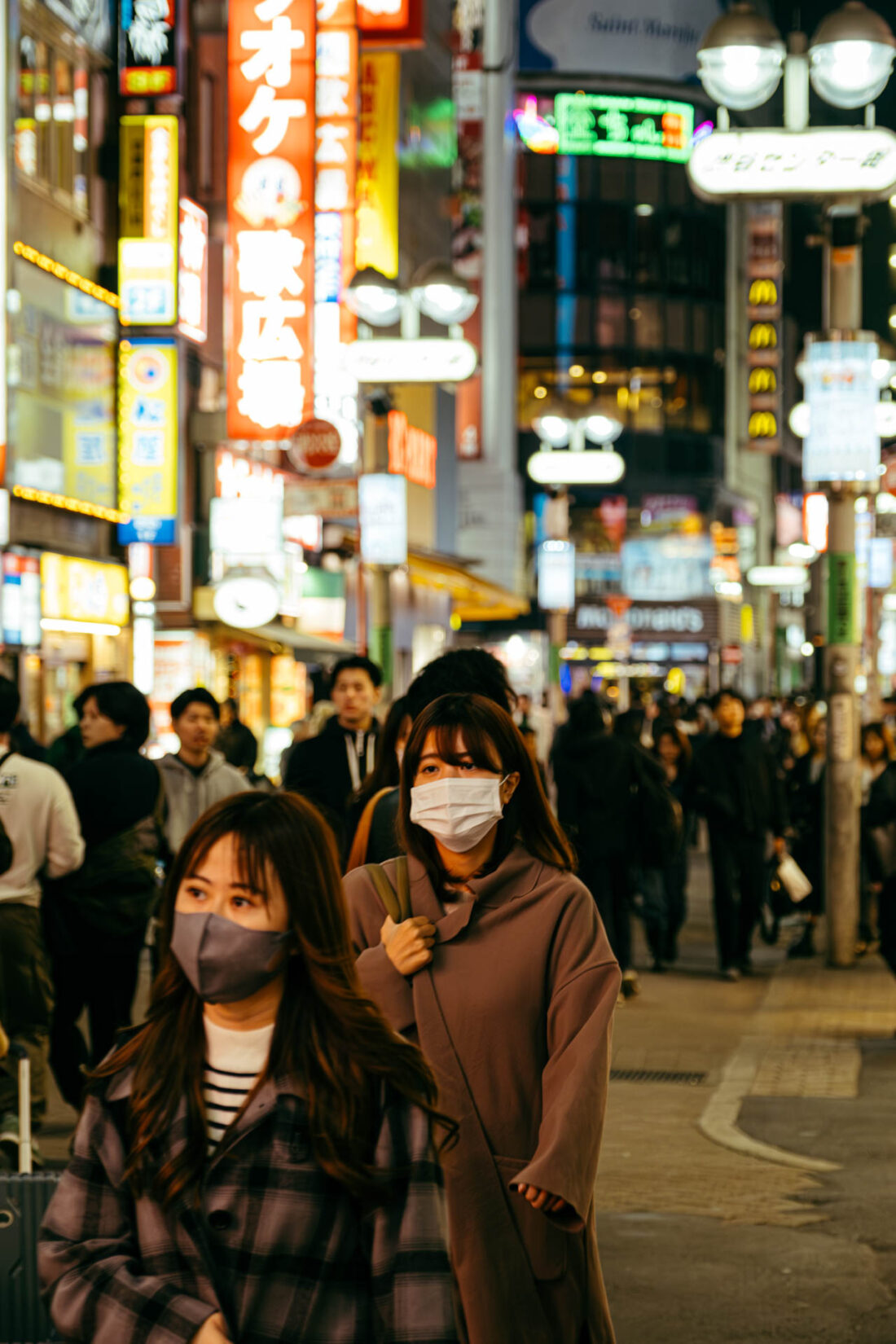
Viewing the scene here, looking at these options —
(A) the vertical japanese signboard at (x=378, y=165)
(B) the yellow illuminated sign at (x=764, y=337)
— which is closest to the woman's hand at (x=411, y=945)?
(A) the vertical japanese signboard at (x=378, y=165)

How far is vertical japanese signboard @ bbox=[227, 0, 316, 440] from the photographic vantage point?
2125 centimetres

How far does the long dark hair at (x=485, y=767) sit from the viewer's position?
4309mm

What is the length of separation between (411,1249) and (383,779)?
3.73 meters

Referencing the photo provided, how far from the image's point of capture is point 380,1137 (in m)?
2.81

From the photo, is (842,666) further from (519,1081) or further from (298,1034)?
(298,1034)

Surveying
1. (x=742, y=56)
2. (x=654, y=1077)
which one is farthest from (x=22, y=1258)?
(x=742, y=56)

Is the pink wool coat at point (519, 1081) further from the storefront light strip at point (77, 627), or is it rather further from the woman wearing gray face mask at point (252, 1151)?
the storefront light strip at point (77, 627)

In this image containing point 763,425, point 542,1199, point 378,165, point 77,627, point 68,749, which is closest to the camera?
point 542,1199

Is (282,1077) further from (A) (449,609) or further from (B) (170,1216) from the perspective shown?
(A) (449,609)

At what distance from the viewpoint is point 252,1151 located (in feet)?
9.08

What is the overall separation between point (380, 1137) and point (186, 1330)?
1.25 ft

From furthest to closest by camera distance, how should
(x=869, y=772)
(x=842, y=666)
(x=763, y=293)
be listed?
(x=763, y=293)
(x=869, y=772)
(x=842, y=666)

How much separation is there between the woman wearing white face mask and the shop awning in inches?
922

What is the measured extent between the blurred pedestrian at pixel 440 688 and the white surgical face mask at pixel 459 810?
3.98ft
